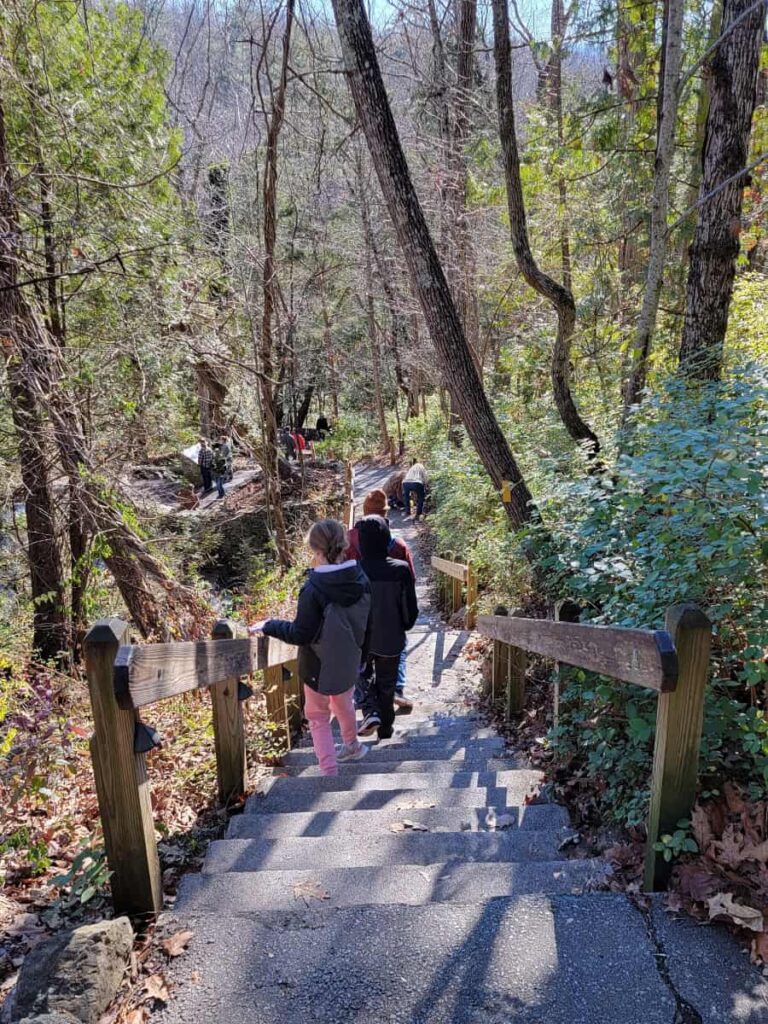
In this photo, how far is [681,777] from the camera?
2.17 meters

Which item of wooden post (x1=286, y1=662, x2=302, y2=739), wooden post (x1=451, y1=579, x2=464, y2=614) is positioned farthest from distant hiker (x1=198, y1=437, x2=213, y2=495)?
wooden post (x1=286, y1=662, x2=302, y2=739)

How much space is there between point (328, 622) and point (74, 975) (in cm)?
209

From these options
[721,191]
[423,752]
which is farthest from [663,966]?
[721,191]

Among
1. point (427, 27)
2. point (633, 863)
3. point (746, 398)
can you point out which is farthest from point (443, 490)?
point (633, 863)

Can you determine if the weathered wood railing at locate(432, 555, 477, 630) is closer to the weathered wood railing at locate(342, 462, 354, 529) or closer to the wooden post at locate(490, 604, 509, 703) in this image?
the wooden post at locate(490, 604, 509, 703)

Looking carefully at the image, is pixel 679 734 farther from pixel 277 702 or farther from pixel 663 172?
pixel 663 172

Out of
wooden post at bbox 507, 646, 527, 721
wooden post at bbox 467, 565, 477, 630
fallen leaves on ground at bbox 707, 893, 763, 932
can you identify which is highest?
fallen leaves on ground at bbox 707, 893, 763, 932

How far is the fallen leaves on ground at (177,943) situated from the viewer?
2012mm

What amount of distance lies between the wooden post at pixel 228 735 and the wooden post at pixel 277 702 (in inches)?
45.1

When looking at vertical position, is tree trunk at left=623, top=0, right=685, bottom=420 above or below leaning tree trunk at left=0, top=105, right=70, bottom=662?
above

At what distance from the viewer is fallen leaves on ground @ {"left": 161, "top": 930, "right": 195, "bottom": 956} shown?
2.01 meters

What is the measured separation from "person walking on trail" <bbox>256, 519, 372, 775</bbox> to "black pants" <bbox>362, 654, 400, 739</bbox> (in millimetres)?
1067

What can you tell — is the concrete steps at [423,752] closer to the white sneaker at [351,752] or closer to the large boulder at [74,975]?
the white sneaker at [351,752]

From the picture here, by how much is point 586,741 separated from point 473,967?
4.27 feet
